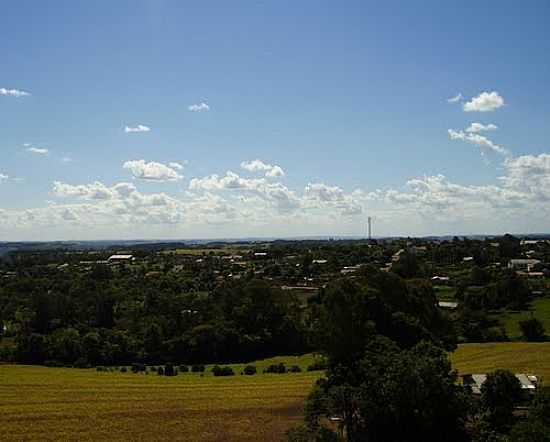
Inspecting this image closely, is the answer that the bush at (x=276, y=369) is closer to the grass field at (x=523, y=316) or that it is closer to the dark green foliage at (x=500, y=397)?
the grass field at (x=523, y=316)

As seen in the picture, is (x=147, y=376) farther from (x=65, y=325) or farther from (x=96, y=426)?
(x=65, y=325)

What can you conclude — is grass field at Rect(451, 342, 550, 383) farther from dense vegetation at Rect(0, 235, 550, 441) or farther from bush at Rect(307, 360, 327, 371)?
bush at Rect(307, 360, 327, 371)

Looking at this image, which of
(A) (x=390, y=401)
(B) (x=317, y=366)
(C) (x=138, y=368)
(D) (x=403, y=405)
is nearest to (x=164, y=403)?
(A) (x=390, y=401)

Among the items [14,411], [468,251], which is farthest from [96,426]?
[468,251]

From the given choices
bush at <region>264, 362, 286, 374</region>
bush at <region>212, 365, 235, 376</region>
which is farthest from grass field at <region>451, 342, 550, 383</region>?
bush at <region>212, 365, 235, 376</region>

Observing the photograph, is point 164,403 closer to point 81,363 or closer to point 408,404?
point 408,404

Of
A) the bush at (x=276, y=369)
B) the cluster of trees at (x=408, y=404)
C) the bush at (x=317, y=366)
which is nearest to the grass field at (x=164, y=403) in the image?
the bush at (x=317, y=366)

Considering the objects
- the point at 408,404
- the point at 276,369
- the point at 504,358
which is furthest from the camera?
the point at 276,369
